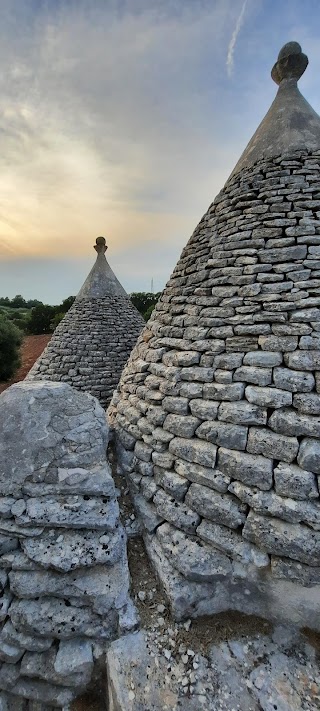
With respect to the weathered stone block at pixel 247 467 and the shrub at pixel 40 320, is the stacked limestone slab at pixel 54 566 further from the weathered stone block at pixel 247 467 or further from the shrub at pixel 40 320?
the shrub at pixel 40 320

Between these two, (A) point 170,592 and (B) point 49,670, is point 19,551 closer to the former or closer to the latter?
(B) point 49,670

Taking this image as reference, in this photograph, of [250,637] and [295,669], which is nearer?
[295,669]

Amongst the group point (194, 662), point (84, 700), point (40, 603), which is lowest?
point (84, 700)

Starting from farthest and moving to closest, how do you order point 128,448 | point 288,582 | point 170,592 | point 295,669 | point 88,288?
1. point 88,288
2. point 128,448
3. point 170,592
4. point 288,582
5. point 295,669

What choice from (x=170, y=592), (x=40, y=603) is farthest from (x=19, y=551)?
(x=170, y=592)

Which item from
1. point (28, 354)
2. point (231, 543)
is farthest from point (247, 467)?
point (28, 354)

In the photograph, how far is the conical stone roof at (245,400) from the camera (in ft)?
8.57

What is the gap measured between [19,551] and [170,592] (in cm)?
138

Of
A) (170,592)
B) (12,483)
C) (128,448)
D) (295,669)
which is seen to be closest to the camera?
(295,669)

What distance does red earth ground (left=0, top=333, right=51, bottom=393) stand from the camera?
697 inches

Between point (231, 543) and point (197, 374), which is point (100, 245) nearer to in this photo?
point (197, 374)

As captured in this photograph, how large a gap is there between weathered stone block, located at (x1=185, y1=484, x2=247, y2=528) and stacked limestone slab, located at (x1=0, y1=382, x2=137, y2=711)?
2.54 feet

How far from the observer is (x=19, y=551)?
2877 millimetres

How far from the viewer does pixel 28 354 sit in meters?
22.0
